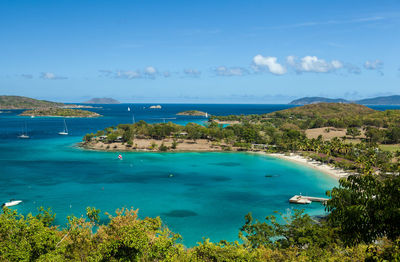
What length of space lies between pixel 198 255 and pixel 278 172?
57.7m

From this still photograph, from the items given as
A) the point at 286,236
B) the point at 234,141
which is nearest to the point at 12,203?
the point at 286,236

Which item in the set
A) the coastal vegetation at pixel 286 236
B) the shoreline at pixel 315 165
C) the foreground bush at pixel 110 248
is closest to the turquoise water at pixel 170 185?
the shoreline at pixel 315 165

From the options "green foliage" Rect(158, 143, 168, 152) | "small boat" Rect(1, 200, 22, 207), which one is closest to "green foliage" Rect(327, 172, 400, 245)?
"small boat" Rect(1, 200, 22, 207)

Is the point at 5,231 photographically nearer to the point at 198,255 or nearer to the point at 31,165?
the point at 198,255

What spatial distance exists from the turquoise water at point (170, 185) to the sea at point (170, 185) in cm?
16

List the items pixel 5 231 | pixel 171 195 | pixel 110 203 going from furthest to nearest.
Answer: pixel 171 195, pixel 110 203, pixel 5 231

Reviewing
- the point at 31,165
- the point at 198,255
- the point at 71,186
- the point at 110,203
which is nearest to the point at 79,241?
the point at 198,255

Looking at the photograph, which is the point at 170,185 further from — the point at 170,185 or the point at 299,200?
the point at 299,200

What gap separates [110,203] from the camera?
171 feet

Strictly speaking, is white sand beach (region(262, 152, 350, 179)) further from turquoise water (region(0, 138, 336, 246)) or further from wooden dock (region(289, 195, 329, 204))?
wooden dock (region(289, 195, 329, 204))

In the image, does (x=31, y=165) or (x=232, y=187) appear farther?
(x=31, y=165)

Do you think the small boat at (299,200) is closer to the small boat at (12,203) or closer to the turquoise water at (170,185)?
the turquoise water at (170,185)

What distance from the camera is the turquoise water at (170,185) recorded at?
1864 inches

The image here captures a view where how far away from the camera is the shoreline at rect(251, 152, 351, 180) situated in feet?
235
